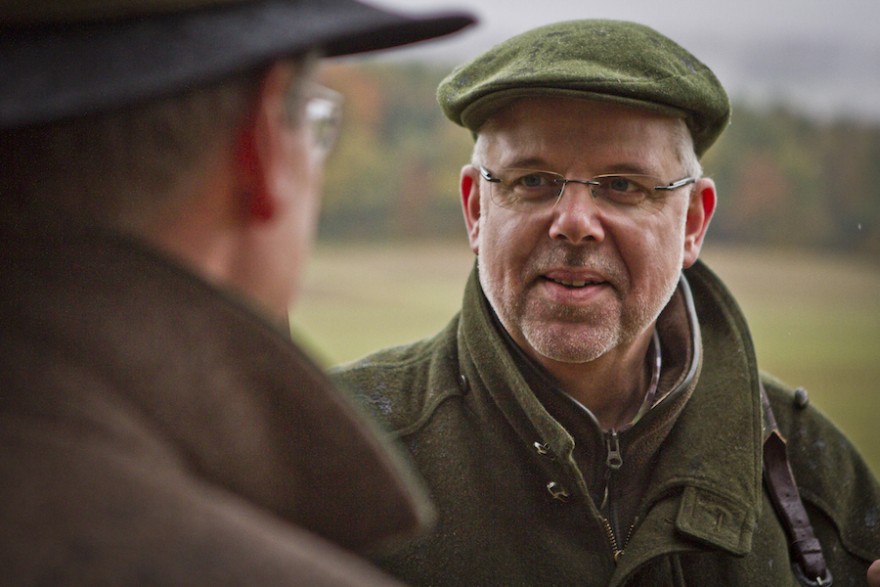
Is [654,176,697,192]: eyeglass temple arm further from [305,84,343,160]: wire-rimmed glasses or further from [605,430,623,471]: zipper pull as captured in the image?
[305,84,343,160]: wire-rimmed glasses

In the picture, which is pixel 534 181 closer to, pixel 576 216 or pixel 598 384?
pixel 576 216

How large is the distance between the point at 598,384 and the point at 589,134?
0.63m

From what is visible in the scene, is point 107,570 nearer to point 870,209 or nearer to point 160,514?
point 160,514

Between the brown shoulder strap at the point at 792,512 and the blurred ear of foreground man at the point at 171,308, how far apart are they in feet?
4.83

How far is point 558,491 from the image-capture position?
2.03 meters

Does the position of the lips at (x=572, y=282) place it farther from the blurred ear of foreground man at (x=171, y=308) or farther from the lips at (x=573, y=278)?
the blurred ear of foreground man at (x=171, y=308)

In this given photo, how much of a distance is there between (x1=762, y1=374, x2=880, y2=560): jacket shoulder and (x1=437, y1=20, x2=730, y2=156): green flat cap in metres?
0.81

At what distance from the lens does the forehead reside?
2.16 metres

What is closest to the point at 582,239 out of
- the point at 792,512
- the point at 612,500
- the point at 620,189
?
the point at 620,189

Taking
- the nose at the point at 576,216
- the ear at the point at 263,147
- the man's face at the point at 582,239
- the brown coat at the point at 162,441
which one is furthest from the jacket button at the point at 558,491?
the ear at the point at 263,147

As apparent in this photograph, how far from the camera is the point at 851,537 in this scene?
2.30m

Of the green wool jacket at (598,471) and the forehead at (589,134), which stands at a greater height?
the forehead at (589,134)

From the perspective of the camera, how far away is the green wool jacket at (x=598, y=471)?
78.8 inches

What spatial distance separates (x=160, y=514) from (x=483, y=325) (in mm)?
1499
